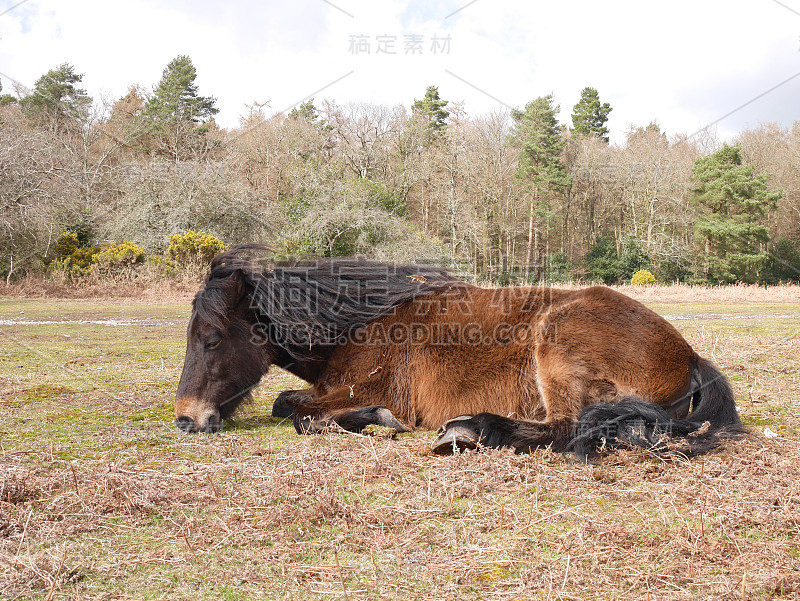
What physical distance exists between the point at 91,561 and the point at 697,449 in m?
3.46

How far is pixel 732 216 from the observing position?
38.9m

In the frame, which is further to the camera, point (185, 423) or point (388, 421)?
point (388, 421)

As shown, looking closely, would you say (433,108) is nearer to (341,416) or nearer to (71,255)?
(71,255)

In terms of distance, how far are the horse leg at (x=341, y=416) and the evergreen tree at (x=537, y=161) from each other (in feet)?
116

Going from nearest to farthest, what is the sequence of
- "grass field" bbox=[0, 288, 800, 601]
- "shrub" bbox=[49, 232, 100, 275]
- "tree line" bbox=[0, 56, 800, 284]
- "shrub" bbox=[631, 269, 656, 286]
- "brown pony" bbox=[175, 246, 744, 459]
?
"grass field" bbox=[0, 288, 800, 601] < "brown pony" bbox=[175, 246, 744, 459] < "shrub" bbox=[49, 232, 100, 275] < "tree line" bbox=[0, 56, 800, 284] < "shrub" bbox=[631, 269, 656, 286]

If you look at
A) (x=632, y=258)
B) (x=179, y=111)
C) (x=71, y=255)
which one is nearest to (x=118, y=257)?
(x=71, y=255)

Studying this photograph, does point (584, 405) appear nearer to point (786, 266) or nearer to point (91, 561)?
point (91, 561)

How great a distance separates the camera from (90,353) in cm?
898

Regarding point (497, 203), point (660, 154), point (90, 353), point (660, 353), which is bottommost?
point (90, 353)

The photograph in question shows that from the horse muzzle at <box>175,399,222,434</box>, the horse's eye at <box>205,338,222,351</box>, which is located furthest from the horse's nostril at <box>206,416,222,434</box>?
the horse's eye at <box>205,338,222,351</box>

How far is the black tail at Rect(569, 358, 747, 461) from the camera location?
11.8 feet

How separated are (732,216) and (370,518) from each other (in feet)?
144

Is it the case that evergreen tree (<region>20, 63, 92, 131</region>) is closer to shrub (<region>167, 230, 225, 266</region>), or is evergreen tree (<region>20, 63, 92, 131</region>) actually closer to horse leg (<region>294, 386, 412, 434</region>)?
shrub (<region>167, 230, 225, 266</region>)

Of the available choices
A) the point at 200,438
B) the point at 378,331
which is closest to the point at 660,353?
the point at 378,331
